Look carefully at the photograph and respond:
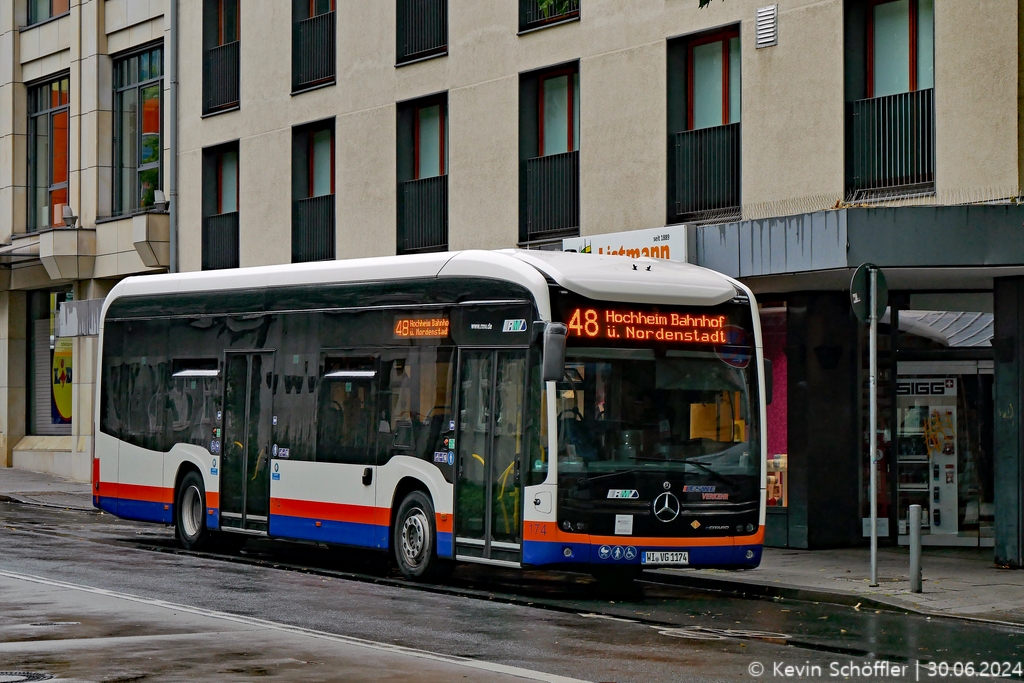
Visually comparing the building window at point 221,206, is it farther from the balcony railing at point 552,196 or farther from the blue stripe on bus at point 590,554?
the blue stripe on bus at point 590,554

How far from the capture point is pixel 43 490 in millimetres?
30438

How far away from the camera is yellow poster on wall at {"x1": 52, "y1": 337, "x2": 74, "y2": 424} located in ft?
116

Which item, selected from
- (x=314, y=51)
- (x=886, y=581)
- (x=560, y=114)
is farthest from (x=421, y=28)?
(x=886, y=581)

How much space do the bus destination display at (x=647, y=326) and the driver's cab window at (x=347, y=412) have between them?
9.98 ft

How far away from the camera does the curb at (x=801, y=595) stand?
44.1ft

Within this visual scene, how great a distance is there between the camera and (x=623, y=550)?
1411 cm

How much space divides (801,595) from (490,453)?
328 cm

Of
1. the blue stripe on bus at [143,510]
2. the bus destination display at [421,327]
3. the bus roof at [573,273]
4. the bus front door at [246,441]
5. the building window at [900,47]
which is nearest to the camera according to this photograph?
the bus roof at [573,273]

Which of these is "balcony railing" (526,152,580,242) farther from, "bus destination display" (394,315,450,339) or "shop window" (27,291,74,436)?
"shop window" (27,291,74,436)

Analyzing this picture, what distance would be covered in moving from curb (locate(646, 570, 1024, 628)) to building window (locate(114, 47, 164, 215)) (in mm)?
19304

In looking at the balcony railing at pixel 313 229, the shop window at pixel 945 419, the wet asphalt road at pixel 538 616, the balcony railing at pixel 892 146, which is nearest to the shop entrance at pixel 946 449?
the shop window at pixel 945 419

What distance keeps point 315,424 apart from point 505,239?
665 centimetres

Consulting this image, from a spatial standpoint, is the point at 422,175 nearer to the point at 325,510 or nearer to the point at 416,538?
the point at 325,510

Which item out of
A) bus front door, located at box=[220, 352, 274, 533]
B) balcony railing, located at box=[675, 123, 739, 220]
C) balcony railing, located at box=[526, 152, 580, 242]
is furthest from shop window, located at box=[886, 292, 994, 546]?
bus front door, located at box=[220, 352, 274, 533]
